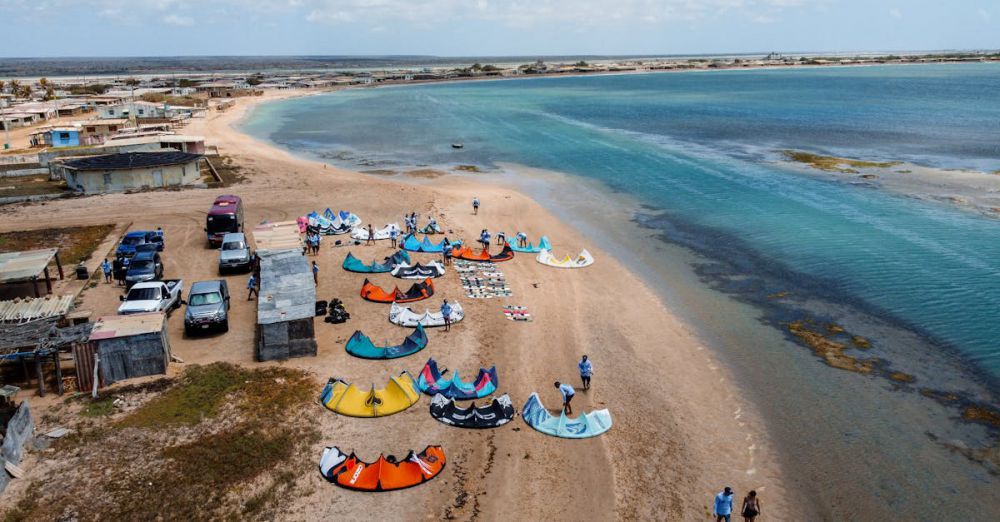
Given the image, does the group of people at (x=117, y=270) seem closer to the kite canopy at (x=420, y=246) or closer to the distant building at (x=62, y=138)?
the kite canopy at (x=420, y=246)

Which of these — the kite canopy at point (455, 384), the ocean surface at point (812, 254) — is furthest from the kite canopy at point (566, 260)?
the kite canopy at point (455, 384)

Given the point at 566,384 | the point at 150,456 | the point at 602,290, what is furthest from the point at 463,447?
the point at 602,290

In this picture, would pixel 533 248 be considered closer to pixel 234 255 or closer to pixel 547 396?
pixel 234 255

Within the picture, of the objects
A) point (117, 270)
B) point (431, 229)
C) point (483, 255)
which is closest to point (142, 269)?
point (117, 270)

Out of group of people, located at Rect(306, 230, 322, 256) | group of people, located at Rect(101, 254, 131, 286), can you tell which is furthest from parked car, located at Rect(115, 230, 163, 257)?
group of people, located at Rect(306, 230, 322, 256)

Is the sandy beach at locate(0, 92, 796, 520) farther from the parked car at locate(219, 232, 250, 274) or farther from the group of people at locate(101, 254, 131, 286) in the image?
the parked car at locate(219, 232, 250, 274)

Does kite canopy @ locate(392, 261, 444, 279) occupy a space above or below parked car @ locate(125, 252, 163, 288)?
below
